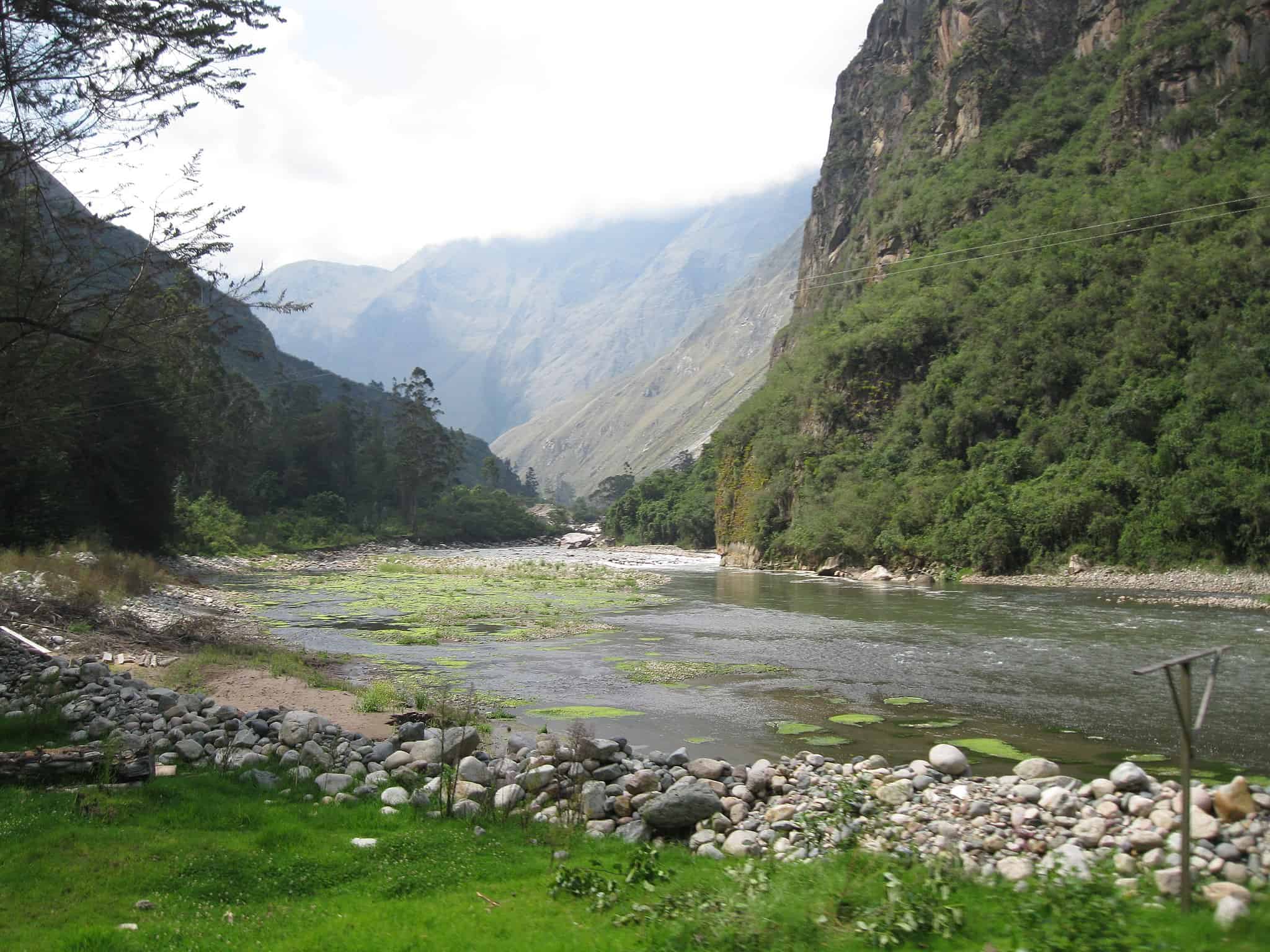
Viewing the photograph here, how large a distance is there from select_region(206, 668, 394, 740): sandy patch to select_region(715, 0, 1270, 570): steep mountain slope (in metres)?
36.2

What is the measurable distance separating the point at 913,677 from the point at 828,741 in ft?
20.0

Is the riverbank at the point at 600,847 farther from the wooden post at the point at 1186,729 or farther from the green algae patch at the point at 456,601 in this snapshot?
the green algae patch at the point at 456,601

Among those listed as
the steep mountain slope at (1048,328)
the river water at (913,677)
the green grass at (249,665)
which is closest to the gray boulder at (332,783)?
the river water at (913,677)

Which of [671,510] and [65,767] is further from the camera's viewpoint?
[671,510]

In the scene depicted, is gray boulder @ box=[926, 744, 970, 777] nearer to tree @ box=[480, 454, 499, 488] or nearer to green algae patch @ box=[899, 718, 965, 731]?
green algae patch @ box=[899, 718, 965, 731]

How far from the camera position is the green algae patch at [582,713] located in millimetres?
14859

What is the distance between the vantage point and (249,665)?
1794cm

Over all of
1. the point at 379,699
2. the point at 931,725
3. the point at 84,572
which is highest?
the point at 84,572

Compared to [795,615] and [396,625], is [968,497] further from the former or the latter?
[396,625]

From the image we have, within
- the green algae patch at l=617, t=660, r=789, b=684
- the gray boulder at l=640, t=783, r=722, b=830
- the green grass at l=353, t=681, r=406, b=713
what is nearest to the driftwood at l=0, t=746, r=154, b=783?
the gray boulder at l=640, t=783, r=722, b=830

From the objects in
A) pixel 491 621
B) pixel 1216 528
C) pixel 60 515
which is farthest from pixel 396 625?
pixel 1216 528

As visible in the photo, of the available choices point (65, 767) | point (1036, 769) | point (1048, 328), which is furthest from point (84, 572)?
point (1048, 328)

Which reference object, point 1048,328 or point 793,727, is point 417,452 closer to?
point 1048,328

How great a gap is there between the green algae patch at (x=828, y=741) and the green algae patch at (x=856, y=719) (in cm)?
89
